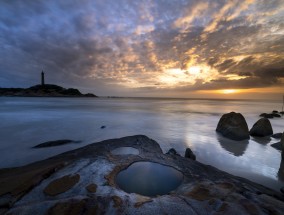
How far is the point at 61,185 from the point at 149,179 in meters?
2.34

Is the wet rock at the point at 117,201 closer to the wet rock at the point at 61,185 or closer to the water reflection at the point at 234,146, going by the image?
the wet rock at the point at 61,185

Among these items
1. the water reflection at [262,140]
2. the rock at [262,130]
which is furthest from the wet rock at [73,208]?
the rock at [262,130]

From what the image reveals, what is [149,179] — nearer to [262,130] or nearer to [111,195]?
[111,195]

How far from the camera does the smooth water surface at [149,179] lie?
4357 mm

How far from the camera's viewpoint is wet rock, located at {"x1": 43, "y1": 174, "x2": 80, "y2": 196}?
3.88 m

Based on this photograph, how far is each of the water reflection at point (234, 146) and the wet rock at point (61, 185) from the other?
27.7ft

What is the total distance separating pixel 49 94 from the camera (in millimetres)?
111062

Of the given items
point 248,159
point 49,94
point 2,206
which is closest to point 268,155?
point 248,159

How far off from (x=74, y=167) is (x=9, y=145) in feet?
24.9

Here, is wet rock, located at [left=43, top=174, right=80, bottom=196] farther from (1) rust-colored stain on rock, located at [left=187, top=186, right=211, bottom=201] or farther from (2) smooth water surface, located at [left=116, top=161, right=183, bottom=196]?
(1) rust-colored stain on rock, located at [left=187, top=186, right=211, bottom=201]

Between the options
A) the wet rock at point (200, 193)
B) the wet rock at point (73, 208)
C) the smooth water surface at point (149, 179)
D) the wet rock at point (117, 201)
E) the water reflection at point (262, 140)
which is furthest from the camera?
the water reflection at point (262, 140)

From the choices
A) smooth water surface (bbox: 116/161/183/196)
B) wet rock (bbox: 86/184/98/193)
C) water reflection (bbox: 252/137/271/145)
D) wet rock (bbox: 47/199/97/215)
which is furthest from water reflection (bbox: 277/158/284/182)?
wet rock (bbox: 47/199/97/215)

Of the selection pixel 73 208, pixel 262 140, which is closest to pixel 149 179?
pixel 73 208

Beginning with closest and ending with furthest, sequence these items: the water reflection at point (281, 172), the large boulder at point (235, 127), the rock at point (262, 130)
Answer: the water reflection at point (281, 172), the large boulder at point (235, 127), the rock at point (262, 130)
